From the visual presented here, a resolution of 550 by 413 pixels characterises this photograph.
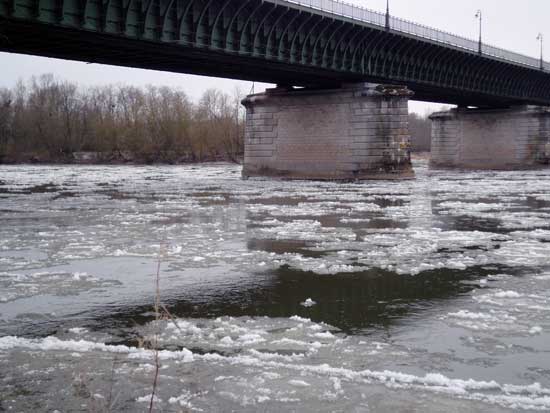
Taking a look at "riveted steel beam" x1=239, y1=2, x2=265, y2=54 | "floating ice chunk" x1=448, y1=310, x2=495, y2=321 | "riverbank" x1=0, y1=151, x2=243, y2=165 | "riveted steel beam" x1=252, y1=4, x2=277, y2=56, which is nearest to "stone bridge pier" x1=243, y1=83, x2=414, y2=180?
"riveted steel beam" x1=252, y1=4, x2=277, y2=56

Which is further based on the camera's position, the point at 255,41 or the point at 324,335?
the point at 255,41

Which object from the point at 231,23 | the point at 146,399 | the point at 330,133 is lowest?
the point at 146,399

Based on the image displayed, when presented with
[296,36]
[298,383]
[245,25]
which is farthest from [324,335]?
[296,36]

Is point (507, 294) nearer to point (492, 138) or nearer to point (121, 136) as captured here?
point (492, 138)

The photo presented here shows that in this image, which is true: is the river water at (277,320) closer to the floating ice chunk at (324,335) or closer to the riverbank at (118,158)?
the floating ice chunk at (324,335)

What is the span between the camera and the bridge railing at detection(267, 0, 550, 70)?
3734cm

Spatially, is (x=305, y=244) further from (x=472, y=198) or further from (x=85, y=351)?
(x=472, y=198)

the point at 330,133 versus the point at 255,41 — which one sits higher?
the point at 255,41

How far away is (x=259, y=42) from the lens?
35281 mm

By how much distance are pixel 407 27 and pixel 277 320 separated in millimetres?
41621

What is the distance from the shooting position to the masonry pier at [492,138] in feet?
212

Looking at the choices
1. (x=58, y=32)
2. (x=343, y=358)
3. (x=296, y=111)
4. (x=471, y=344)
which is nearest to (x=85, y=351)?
(x=343, y=358)

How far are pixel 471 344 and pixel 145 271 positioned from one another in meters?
5.31

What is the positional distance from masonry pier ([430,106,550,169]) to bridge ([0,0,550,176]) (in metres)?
11.1
